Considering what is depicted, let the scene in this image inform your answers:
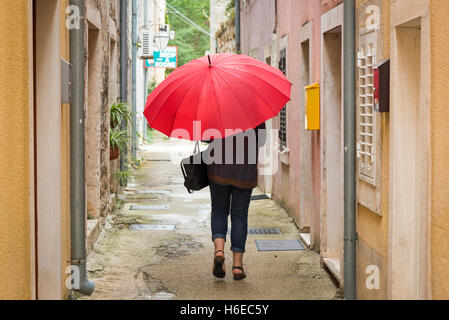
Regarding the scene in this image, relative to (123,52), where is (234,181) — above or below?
below

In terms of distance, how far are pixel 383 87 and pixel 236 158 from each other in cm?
164

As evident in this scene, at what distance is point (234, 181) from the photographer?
5797mm

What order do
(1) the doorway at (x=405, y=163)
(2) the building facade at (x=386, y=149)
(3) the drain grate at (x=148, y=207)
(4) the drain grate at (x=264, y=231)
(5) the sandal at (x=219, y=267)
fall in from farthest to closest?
1. (3) the drain grate at (x=148, y=207)
2. (4) the drain grate at (x=264, y=231)
3. (5) the sandal at (x=219, y=267)
4. (1) the doorway at (x=405, y=163)
5. (2) the building facade at (x=386, y=149)

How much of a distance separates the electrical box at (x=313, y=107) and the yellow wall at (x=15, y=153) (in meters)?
3.36

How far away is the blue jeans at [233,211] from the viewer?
5.87 metres

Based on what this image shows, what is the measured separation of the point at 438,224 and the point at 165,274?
3.24 m

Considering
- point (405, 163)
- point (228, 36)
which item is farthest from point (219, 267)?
point (228, 36)

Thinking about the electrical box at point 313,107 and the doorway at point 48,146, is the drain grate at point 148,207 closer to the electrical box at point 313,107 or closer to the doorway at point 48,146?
the electrical box at point 313,107

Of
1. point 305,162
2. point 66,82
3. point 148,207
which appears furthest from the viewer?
point 148,207

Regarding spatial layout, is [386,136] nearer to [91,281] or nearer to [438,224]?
[438,224]

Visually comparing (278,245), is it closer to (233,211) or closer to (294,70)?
(233,211)

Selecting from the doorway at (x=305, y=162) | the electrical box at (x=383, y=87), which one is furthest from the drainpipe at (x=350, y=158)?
the doorway at (x=305, y=162)
